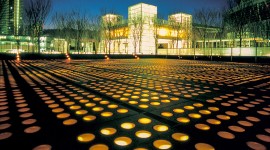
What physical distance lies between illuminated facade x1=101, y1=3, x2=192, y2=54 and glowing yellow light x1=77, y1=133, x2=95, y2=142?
34.6m

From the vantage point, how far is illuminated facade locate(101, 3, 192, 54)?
1512 inches

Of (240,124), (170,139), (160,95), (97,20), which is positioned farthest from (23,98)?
(97,20)

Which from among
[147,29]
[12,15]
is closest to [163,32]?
[147,29]

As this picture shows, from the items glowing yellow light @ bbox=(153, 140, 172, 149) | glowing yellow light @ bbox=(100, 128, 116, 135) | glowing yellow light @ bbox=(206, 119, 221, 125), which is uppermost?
glowing yellow light @ bbox=(206, 119, 221, 125)

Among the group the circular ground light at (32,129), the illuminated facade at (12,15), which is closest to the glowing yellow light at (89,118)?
the circular ground light at (32,129)

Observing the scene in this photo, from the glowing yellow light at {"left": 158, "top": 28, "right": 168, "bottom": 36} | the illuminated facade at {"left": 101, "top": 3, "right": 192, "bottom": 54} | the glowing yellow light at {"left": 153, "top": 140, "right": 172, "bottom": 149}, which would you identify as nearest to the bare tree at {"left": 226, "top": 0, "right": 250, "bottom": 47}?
the illuminated facade at {"left": 101, "top": 3, "right": 192, "bottom": 54}

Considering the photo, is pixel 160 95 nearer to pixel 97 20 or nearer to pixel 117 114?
pixel 117 114

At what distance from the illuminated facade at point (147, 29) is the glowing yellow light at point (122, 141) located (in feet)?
114

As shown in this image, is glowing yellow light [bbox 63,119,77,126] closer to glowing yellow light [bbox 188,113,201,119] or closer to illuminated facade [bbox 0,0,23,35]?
glowing yellow light [bbox 188,113,201,119]

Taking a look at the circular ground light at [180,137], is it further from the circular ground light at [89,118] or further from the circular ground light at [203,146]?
the circular ground light at [89,118]

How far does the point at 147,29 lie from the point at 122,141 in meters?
41.4

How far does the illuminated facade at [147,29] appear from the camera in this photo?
126 ft

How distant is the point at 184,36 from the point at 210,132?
4065 cm

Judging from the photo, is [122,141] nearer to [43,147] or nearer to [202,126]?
[43,147]
